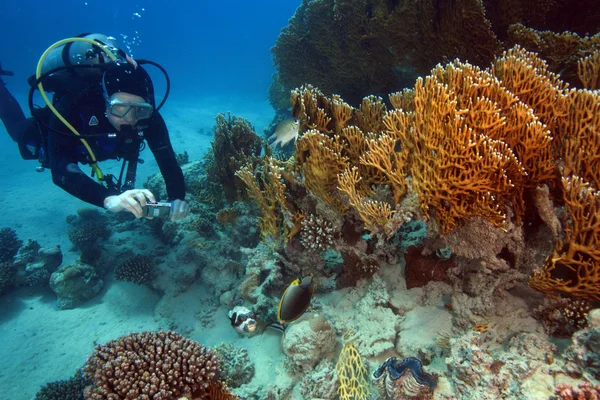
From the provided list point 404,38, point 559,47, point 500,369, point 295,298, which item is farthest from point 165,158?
point 559,47

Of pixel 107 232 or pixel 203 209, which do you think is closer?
pixel 203 209

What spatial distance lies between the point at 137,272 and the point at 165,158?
2939 millimetres

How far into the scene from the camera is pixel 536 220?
3.03m

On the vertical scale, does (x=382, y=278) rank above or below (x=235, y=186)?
below

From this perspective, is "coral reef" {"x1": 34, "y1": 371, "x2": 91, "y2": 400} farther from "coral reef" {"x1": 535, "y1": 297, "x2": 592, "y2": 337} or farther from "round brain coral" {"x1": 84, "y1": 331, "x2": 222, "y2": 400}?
"coral reef" {"x1": 535, "y1": 297, "x2": 592, "y2": 337}

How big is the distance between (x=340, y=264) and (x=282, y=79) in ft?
22.1

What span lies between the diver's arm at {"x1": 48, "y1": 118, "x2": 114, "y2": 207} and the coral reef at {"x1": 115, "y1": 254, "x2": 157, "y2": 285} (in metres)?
2.58

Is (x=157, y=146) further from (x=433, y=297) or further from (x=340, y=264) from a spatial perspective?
(x=433, y=297)

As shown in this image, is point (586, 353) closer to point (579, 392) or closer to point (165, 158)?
point (579, 392)

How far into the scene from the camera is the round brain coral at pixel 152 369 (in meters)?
2.94

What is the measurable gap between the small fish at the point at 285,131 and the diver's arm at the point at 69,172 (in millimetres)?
2945

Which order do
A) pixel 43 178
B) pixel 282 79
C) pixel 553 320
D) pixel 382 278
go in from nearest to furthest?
pixel 553 320
pixel 382 278
pixel 282 79
pixel 43 178

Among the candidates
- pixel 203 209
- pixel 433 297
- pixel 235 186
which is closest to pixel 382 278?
pixel 433 297

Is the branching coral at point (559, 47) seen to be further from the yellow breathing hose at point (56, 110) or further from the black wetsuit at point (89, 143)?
the yellow breathing hose at point (56, 110)
